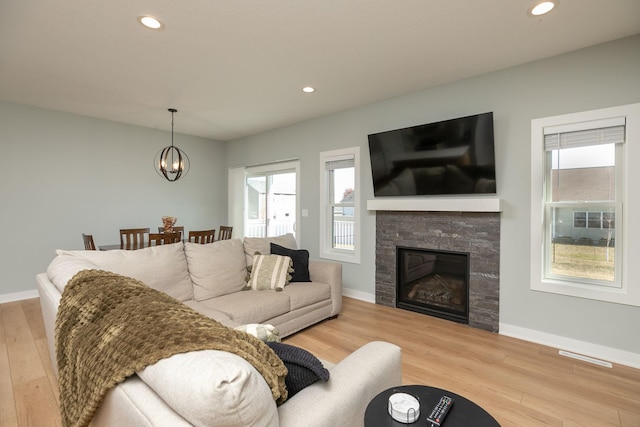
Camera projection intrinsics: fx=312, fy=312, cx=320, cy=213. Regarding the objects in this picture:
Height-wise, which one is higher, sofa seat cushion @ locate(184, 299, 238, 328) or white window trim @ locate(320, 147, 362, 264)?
white window trim @ locate(320, 147, 362, 264)

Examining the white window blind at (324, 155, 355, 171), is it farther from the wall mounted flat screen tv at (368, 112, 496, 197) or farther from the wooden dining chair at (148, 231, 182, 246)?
the wooden dining chair at (148, 231, 182, 246)

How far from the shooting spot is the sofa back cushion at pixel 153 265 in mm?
2328

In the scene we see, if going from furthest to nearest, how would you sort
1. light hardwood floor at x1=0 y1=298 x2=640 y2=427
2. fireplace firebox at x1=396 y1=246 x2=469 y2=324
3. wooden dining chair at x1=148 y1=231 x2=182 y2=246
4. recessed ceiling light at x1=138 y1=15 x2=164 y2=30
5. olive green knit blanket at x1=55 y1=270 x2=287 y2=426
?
1. wooden dining chair at x1=148 y1=231 x2=182 y2=246
2. fireplace firebox at x1=396 y1=246 x2=469 y2=324
3. recessed ceiling light at x1=138 y1=15 x2=164 y2=30
4. light hardwood floor at x1=0 y1=298 x2=640 y2=427
5. olive green knit blanket at x1=55 y1=270 x2=287 y2=426

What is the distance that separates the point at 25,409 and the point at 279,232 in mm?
4219

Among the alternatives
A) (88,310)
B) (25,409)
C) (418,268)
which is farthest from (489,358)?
(25,409)

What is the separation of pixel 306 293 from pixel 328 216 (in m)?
1.78

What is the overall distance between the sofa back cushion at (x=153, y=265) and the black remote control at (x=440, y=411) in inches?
88.2

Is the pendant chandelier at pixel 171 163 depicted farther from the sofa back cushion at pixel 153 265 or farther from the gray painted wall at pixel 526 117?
the gray painted wall at pixel 526 117

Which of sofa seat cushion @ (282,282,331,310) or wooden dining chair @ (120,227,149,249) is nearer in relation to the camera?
sofa seat cushion @ (282,282,331,310)

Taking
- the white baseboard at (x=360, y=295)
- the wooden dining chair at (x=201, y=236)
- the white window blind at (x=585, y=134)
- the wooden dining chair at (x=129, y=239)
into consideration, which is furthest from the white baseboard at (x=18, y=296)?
the white window blind at (x=585, y=134)

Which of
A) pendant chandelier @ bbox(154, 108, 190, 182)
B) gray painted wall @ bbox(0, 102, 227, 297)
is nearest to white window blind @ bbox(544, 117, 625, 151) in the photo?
pendant chandelier @ bbox(154, 108, 190, 182)

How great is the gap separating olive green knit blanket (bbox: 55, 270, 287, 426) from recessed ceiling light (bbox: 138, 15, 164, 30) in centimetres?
199

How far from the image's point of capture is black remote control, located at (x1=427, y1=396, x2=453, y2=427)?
3.31ft

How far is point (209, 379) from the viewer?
2.42 ft
